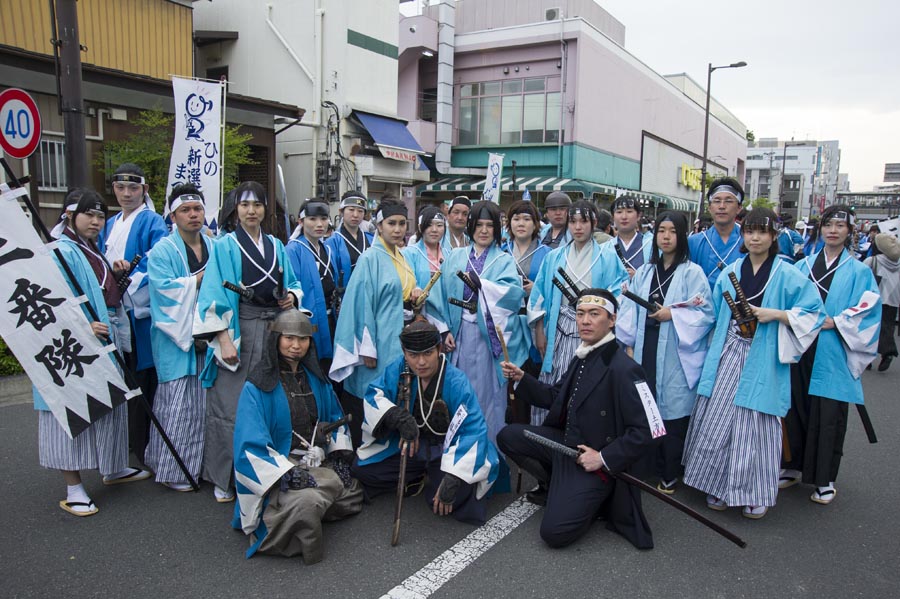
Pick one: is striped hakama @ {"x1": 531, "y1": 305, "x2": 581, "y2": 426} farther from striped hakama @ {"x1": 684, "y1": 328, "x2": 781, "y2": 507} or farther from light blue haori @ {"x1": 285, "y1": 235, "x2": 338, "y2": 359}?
light blue haori @ {"x1": 285, "y1": 235, "x2": 338, "y2": 359}

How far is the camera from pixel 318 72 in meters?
16.0

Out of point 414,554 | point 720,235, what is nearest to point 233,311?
point 414,554

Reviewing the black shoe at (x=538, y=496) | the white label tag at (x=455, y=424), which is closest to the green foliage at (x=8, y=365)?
the white label tag at (x=455, y=424)

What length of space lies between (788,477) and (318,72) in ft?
48.8

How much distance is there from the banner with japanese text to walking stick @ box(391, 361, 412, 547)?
172cm

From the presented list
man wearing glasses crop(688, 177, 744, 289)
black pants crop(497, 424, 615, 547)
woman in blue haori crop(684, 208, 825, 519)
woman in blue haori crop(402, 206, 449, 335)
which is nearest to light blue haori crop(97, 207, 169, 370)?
woman in blue haori crop(402, 206, 449, 335)

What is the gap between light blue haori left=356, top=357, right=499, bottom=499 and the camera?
351 centimetres

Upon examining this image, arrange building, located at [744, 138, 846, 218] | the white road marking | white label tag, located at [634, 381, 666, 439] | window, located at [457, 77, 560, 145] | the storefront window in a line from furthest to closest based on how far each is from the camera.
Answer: building, located at [744, 138, 846, 218] → the storefront window → window, located at [457, 77, 560, 145] → white label tag, located at [634, 381, 666, 439] → the white road marking

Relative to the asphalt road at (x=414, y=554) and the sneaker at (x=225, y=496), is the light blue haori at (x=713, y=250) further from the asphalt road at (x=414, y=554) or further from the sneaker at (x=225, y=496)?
the sneaker at (x=225, y=496)

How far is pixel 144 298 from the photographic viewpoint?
4.28 metres

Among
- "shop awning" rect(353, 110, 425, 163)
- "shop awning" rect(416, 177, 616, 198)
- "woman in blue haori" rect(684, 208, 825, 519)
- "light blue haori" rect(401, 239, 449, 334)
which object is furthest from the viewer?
"shop awning" rect(416, 177, 616, 198)

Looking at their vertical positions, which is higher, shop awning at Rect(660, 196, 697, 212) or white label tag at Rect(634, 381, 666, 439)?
shop awning at Rect(660, 196, 697, 212)

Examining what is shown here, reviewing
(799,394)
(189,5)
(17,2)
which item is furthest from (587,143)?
(799,394)

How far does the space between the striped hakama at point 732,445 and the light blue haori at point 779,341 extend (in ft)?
0.23
